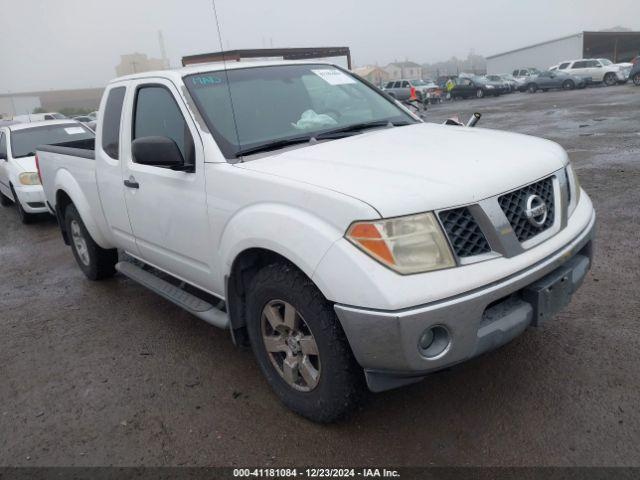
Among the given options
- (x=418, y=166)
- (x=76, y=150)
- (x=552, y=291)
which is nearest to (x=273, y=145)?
(x=418, y=166)

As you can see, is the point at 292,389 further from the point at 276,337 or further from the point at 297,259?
the point at 297,259

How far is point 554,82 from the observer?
110 ft

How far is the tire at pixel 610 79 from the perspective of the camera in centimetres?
3225

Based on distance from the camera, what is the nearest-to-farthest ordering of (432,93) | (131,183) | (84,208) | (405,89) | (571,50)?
(131,183)
(84,208)
(405,89)
(432,93)
(571,50)

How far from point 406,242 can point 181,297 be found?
6.34 feet

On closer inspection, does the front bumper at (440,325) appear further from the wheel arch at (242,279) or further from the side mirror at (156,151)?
the side mirror at (156,151)

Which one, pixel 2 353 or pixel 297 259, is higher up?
pixel 297 259

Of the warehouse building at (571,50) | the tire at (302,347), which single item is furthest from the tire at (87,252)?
the warehouse building at (571,50)

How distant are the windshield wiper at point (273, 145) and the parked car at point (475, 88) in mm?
33897

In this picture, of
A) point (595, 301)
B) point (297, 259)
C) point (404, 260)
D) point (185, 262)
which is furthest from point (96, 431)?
point (595, 301)

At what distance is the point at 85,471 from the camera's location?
268cm

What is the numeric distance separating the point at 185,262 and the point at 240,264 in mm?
731

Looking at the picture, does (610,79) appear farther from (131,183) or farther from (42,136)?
(131,183)

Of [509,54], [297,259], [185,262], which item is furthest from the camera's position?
[509,54]
